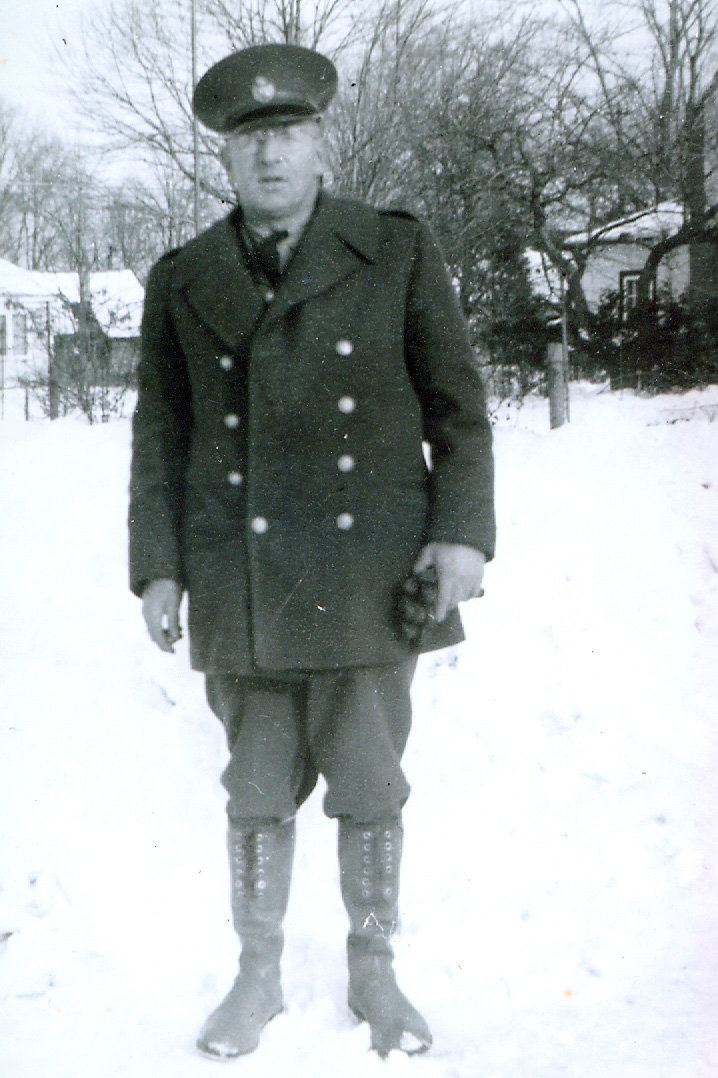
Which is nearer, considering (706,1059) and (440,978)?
(706,1059)

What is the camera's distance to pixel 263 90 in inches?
85.1

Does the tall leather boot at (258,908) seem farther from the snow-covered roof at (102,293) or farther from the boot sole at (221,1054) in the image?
the snow-covered roof at (102,293)

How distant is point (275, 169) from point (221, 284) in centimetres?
27

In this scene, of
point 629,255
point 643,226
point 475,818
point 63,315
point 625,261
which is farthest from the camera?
point 63,315

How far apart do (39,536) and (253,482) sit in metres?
3.49

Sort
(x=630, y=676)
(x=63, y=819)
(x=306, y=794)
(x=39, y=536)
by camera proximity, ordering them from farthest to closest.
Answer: (x=39, y=536), (x=630, y=676), (x=63, y=819), (x=306, y=794)

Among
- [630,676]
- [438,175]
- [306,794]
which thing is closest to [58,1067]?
[306,794]

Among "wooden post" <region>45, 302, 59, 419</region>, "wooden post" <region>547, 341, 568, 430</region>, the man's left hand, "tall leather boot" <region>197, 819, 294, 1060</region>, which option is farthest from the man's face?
"wooden post" <region>45, 302, 59, 419</region>

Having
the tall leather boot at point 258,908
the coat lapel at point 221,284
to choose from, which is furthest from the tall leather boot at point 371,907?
the coat lapel at point 221,284

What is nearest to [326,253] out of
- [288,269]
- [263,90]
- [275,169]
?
[288,269]

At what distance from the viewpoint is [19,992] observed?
2398 mm

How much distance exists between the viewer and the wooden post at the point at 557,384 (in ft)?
21.3

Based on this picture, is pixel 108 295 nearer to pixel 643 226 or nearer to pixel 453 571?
pixel 643 226

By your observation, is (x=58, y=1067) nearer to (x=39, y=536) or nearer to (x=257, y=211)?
(x=257, y=211)
